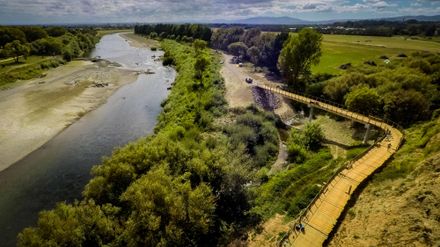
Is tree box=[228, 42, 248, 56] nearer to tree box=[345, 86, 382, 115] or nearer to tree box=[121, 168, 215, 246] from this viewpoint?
tree box=[345, 86, 382, 115]

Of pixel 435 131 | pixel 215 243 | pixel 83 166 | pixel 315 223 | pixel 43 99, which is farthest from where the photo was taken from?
pixel 43 99

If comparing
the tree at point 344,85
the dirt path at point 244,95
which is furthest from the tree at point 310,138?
the tree at point 344,85

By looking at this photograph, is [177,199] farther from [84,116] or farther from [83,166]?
[84,116]

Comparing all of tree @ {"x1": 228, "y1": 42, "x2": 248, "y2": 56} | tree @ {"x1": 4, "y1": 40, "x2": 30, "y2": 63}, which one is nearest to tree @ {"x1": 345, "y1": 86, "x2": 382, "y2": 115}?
tree @ {"x1": 228, "y1": 42, "x2": 248, "y2": 56}

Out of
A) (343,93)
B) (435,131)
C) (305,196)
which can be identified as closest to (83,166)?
(305,196)

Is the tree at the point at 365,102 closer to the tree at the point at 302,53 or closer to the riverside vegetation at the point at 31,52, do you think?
the tree at the point at 302,53

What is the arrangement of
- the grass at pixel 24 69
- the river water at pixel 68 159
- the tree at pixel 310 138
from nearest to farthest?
1. the river water at pixel 68 159
2. the tree at pixel 310 138
3. the grass at pixel 24 69
